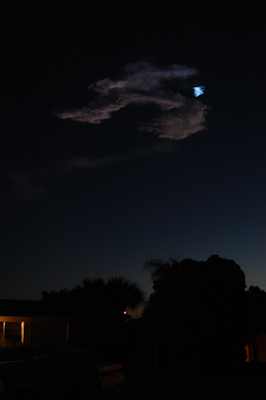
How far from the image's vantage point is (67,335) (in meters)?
24.3

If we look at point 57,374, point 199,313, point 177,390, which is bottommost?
point 177,390

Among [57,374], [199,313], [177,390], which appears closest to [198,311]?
[199,313]

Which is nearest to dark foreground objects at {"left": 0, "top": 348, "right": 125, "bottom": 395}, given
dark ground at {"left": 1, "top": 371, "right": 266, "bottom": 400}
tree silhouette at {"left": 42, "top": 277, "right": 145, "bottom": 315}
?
dark ground at {"left": 1, "top": 371, "right": 266, "bottom": 400}

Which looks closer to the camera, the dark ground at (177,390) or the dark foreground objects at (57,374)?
the dark foreground objects at (57,374)

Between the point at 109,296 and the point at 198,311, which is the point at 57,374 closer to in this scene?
the point at 198,311

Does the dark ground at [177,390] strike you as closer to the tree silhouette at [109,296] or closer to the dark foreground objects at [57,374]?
the dark foreground objects at [57,374]

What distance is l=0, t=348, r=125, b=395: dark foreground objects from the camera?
36.0 ft

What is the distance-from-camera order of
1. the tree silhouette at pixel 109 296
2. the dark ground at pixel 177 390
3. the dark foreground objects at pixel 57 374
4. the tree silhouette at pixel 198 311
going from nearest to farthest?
the dark foreground objects at pixel 57 374 < the dark ground at pixel 177 390 < the tree silhouette at pixel 198 311 < the tree silhouette at pixel 109 296

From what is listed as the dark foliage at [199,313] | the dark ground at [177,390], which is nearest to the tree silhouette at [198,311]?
the dark foliage at [199,313]

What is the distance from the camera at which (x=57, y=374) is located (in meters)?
11.0

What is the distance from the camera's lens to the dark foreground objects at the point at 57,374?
11.0 metres

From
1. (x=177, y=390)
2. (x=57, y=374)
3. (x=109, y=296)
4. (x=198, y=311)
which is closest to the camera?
(x=57, y=374)

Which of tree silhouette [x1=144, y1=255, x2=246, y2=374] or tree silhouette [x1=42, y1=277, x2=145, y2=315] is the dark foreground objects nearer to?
tree silhouette [x1=144, y1=255, x2=246, y2=374]

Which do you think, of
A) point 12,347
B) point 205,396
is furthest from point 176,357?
point 12,347
